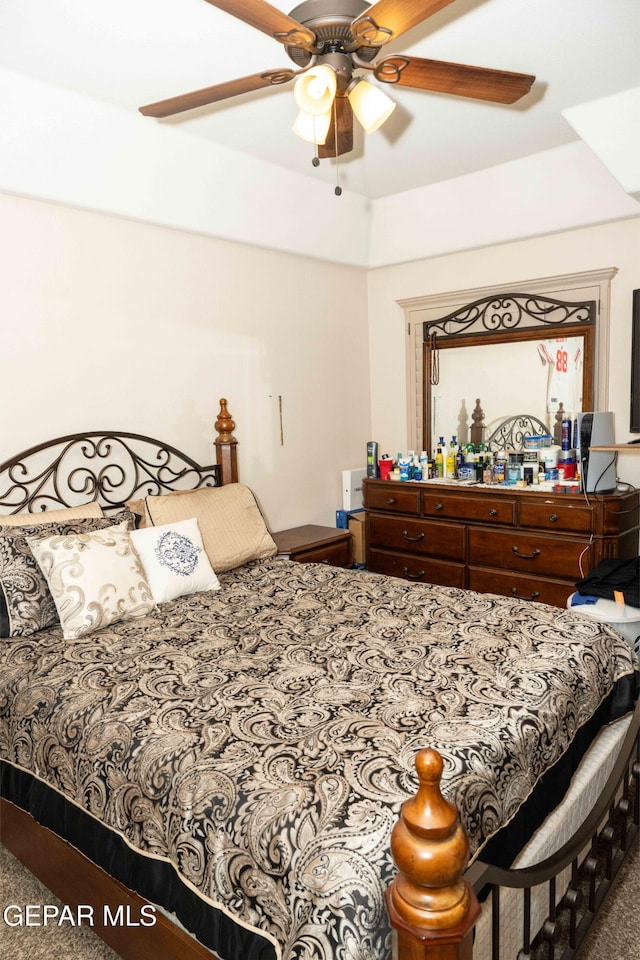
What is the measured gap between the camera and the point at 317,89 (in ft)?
5.88

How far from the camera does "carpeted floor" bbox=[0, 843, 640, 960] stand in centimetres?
168

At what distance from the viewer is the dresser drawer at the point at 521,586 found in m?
3.41

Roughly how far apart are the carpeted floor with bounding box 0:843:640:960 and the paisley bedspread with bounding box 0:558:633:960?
444 millimetres

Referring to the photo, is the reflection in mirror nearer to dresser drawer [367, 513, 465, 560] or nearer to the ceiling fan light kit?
dresser drawer [367, 513, 465, 560]

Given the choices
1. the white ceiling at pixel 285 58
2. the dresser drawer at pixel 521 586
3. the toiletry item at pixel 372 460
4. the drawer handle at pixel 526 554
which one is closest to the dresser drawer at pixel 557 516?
the drawer handle at pixel 526 554

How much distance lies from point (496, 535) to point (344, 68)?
8.25ft

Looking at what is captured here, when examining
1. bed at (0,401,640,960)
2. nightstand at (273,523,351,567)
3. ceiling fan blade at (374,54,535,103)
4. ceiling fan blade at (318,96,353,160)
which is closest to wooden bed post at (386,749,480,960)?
bed at (0,401,640,960)

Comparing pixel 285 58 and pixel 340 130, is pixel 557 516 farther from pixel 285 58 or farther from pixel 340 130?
pixel 285 58

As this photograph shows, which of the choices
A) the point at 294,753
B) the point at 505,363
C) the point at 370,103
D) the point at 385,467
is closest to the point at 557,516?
the point at 505,363

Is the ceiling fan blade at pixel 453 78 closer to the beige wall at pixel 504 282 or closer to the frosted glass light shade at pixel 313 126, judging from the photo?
the frosted glass light shade at pixel 313 126

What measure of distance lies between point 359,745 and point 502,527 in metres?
2.40

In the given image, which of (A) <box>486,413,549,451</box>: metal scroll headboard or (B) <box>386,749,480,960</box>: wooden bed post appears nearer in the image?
(B) <box>386,749,480,960</box>: wooden bed post

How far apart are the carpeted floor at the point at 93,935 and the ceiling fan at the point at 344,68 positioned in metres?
2.37

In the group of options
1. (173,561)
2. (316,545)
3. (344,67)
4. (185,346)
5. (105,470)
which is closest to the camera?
(344,67)
